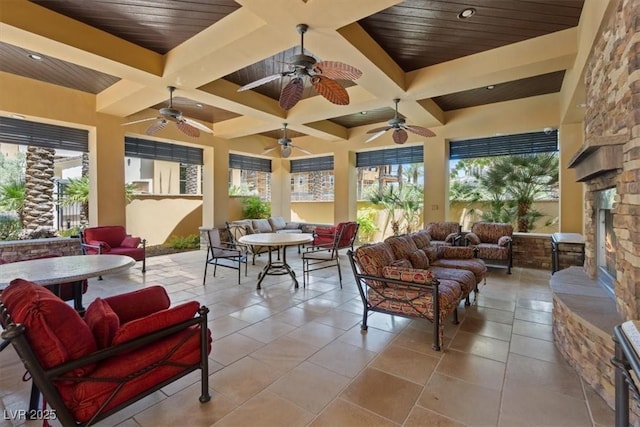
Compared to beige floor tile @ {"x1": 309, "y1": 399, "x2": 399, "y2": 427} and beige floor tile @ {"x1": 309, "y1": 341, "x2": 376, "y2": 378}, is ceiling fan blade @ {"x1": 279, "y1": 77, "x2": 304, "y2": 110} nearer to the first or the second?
beige floor tile @ {"x1": 309, "y1": 341, "x2": 376, "y2": 378}

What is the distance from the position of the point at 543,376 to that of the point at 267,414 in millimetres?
2011

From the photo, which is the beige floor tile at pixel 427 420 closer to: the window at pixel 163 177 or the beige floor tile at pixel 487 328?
the beige floor tile at pixel 487 328

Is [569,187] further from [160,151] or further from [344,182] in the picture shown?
[160,151]

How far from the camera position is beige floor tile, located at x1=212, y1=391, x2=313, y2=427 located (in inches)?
69.1

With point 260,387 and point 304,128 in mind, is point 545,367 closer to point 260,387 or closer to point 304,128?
point 260,387

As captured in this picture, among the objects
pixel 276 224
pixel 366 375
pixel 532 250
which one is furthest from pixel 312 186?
pixel 366 375

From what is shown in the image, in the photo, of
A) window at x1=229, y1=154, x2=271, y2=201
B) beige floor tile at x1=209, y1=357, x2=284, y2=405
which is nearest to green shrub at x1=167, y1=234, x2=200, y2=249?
window at x1=229, y1=154, x2=271, y2=201

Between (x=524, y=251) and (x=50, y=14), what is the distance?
309 inches

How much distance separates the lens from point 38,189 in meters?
6.23

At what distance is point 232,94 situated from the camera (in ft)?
16.4

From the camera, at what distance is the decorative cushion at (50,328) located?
1.29 m

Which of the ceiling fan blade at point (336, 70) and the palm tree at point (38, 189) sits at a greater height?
the ceiling fan blade at point (336, 70)

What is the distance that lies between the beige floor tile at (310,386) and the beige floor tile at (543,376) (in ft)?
4.06

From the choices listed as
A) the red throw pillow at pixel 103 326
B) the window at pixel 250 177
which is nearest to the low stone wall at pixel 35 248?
the window at pixel 250 177
